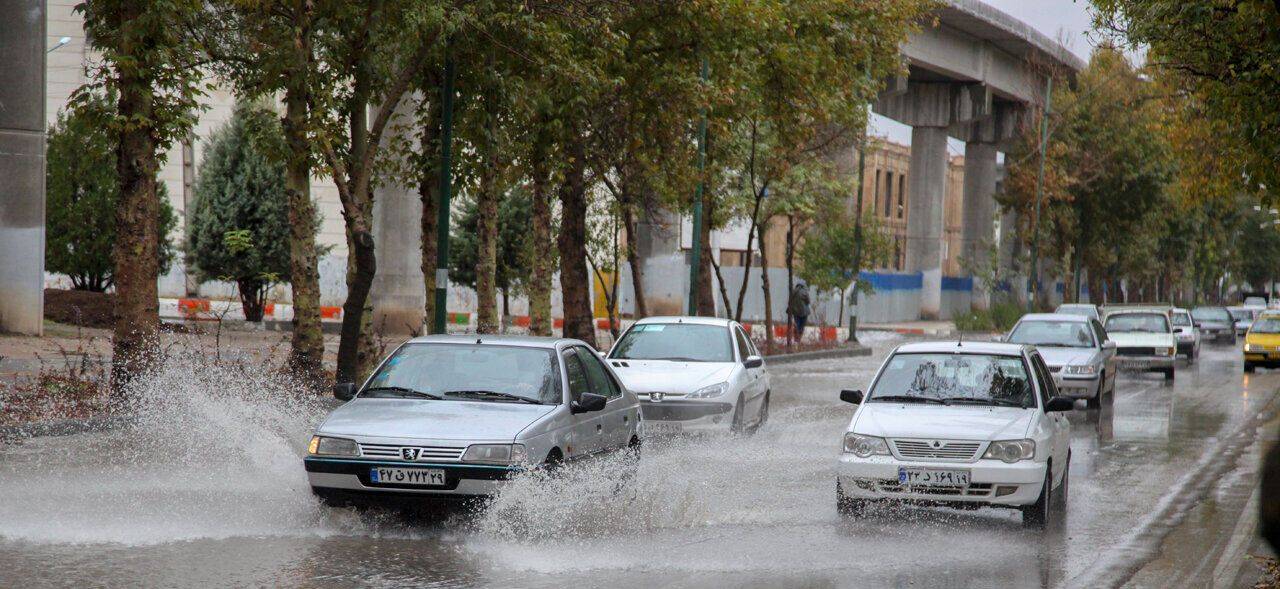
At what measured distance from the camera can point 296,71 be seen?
16.5 meters

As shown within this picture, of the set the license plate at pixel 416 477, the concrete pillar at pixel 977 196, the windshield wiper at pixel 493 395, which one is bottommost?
the license plate at pixel 416 477

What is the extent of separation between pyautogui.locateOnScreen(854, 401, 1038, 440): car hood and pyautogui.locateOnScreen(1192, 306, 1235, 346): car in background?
167 feet

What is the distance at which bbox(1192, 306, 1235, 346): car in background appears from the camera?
5844 centimetres

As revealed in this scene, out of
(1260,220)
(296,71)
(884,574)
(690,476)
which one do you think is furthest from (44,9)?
(1260,220)

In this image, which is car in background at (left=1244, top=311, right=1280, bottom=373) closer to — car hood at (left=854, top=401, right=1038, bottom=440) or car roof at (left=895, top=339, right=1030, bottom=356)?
car roof at (left=895, top=339, right=1030, bottom=356)

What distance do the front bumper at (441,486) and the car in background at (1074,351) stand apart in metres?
14.2

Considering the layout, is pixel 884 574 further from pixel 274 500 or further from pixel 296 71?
pixel 296 71

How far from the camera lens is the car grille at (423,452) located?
8.97 m

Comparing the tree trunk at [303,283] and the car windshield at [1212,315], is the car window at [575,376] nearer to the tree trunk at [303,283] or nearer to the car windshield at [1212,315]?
the tree trunk at [303,283]

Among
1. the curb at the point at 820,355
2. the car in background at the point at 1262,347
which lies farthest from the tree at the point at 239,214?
the car in background at the point at 1262,347

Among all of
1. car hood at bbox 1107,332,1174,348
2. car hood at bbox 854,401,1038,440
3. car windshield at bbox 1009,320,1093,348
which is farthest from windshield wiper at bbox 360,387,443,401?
car hood at bbox 1107,332,1174,348

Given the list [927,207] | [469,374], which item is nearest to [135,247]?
[469,374]

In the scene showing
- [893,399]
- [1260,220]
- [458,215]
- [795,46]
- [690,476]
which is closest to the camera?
[893,399]

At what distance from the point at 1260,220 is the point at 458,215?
2977 inches
